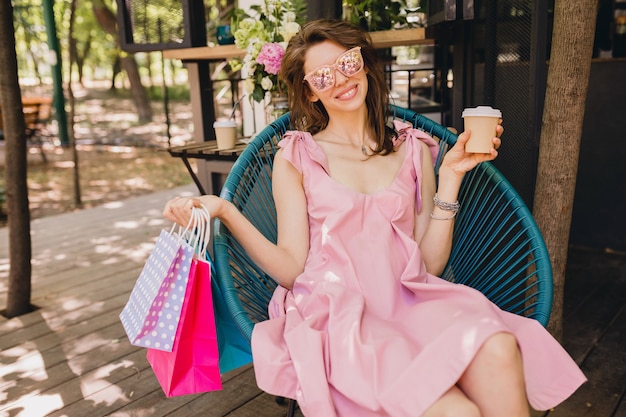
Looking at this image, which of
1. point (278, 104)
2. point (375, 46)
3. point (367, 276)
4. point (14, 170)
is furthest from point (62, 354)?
point (375, 46)

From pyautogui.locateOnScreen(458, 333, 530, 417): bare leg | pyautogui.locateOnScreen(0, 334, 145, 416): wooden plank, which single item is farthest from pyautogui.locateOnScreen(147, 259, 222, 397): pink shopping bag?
pyautogui.locateOnScreen(0, 334, 145, 416): wooden plank

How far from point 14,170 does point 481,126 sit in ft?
7.37

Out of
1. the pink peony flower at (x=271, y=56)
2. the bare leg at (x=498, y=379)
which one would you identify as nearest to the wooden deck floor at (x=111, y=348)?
the bare leg at (x=498, y=379)

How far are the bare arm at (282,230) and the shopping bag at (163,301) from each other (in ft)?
0.54

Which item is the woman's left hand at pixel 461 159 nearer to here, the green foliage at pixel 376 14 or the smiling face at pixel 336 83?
the smiling face at pixel 336 83

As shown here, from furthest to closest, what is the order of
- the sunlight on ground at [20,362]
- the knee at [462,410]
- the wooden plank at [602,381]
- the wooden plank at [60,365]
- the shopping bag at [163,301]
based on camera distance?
the sunlight on ground at [20,362] < the wooden plank at [60,365] < the wooden plank at [602,381] < the shopping bag at [163,301] < the knee at [462,410]

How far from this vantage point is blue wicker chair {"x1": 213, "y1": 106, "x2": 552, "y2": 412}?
170cm

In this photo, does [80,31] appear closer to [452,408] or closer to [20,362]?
[20,362]

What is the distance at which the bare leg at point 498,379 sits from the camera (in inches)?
51.4

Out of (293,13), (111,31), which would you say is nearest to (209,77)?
(293,13)

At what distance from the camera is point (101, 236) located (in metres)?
4.46

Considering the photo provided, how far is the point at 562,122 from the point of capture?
192cm

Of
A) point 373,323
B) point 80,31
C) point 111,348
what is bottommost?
point 111,348

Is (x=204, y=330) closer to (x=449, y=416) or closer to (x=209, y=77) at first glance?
(x=449, y=416)
